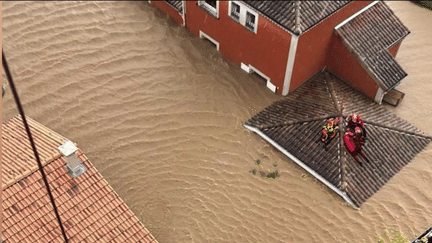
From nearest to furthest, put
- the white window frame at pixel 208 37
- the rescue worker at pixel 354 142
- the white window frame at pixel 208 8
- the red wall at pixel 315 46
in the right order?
the rescue worker at pixel 354 142, the red wall at pixel 315 46, the white window frame at pixel 208 8, the white window frame at pixel 208 37

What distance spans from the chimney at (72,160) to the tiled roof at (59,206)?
0.10 m

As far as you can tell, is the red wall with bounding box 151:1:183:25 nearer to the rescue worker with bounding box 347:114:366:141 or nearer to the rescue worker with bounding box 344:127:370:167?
the rescue worker with bounding box 347:114:366:141

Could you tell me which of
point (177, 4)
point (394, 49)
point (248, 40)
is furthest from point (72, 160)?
point (394, 49)

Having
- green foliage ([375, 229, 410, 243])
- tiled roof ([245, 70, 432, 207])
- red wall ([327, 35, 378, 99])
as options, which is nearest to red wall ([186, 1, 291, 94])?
tiled roof ([245, 70, 432, 207])

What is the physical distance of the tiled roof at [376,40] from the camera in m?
16.7

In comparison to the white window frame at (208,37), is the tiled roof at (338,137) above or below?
Answer: below

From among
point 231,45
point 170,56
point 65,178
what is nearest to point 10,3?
point 170,56

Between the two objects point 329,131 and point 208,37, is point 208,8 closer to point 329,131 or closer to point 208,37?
point 208,37

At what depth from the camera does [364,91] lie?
56.7ft

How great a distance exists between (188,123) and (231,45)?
340 cm

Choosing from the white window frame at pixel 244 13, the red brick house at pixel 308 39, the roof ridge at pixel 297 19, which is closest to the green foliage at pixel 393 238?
the red brick house at pixel 308 39

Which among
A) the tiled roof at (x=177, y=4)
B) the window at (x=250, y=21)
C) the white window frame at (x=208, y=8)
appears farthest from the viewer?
the tiled roof at (x=177, y=4)

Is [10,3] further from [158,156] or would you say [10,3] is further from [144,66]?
[158,156]

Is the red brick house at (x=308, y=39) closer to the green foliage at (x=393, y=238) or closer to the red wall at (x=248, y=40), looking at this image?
the red wall at (x=248, y=40)
